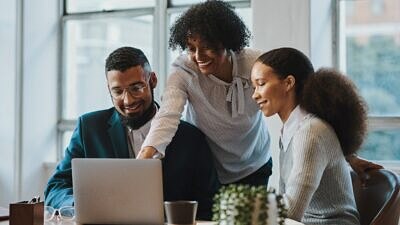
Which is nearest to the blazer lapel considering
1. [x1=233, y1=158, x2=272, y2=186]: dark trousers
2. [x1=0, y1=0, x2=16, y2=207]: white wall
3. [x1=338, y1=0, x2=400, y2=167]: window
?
[x1=233, y1=158, x2=272, y2=186]: dark trousers

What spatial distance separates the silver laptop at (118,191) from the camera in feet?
6.47

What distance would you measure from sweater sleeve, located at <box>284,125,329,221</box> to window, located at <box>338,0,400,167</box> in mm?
1644

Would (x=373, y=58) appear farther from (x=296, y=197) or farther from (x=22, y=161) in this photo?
(x=22, y=161)

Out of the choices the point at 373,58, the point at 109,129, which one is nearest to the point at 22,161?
the point at 109,129

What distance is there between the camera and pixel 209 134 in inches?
111

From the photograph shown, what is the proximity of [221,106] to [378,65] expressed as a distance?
1315mm

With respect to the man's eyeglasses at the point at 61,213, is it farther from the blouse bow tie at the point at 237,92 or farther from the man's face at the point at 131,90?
the blouse bow tie at the point at 237,92

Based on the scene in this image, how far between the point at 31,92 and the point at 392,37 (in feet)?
7.50

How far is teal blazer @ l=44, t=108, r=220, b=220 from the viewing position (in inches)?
105

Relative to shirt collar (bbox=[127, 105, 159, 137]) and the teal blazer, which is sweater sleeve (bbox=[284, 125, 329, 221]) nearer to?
the teal blazer

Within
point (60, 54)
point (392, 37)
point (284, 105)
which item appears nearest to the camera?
point (284, 105)

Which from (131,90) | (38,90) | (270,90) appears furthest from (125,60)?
(38,90)

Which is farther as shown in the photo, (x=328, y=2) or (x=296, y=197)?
(x=328, y=2)

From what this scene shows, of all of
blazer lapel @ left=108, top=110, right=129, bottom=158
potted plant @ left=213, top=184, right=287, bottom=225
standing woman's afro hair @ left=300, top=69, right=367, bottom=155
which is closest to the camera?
potted plant @ left=213, top=184, right=287, bottom=225
